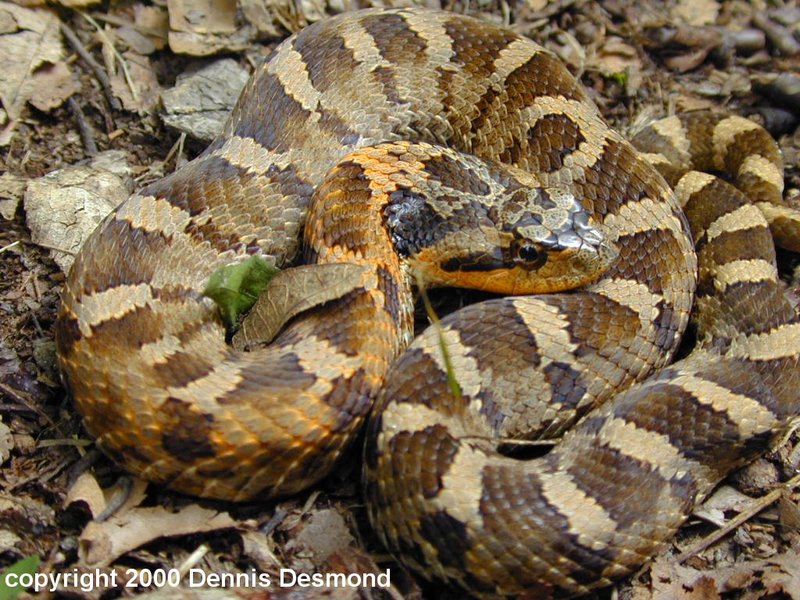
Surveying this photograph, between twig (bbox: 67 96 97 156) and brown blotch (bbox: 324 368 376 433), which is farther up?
twig (bbox: 67 96 97 156)

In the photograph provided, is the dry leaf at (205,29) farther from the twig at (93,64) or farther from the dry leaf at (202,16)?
the twig at (93,64)

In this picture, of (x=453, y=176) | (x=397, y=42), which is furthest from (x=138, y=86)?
(x=453, y=176)

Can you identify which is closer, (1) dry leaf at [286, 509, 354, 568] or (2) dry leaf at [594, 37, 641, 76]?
(1) dry leaf at [286, 509, 354, 568]

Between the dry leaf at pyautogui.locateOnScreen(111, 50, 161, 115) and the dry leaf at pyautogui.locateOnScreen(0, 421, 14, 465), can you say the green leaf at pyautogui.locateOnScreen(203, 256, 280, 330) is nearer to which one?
the dry leaf at pyautogui.locateOnScreen(0, 421, 14, 465)

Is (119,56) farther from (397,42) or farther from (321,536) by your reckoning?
(321,536)

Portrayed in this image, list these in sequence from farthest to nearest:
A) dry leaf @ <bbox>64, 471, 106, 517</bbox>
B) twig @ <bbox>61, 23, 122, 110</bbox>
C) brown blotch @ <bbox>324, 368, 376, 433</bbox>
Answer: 1. twig @ <bbox>61, 23, 122, 110</bbox>
2. brown blotch @ <bbox>324, 368, 376, 433</bbox>
3. dry leaf @ <bbox>64, 471, 106, 517</bbox>

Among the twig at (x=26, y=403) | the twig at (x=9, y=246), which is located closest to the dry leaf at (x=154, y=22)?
the twig at (x=9, y=246)

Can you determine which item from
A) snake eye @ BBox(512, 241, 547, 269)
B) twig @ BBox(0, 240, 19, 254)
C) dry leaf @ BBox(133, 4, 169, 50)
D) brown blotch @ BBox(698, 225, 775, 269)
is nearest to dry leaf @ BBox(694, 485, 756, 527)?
brown blotch @ BBox(698, 225, 775, 269)
